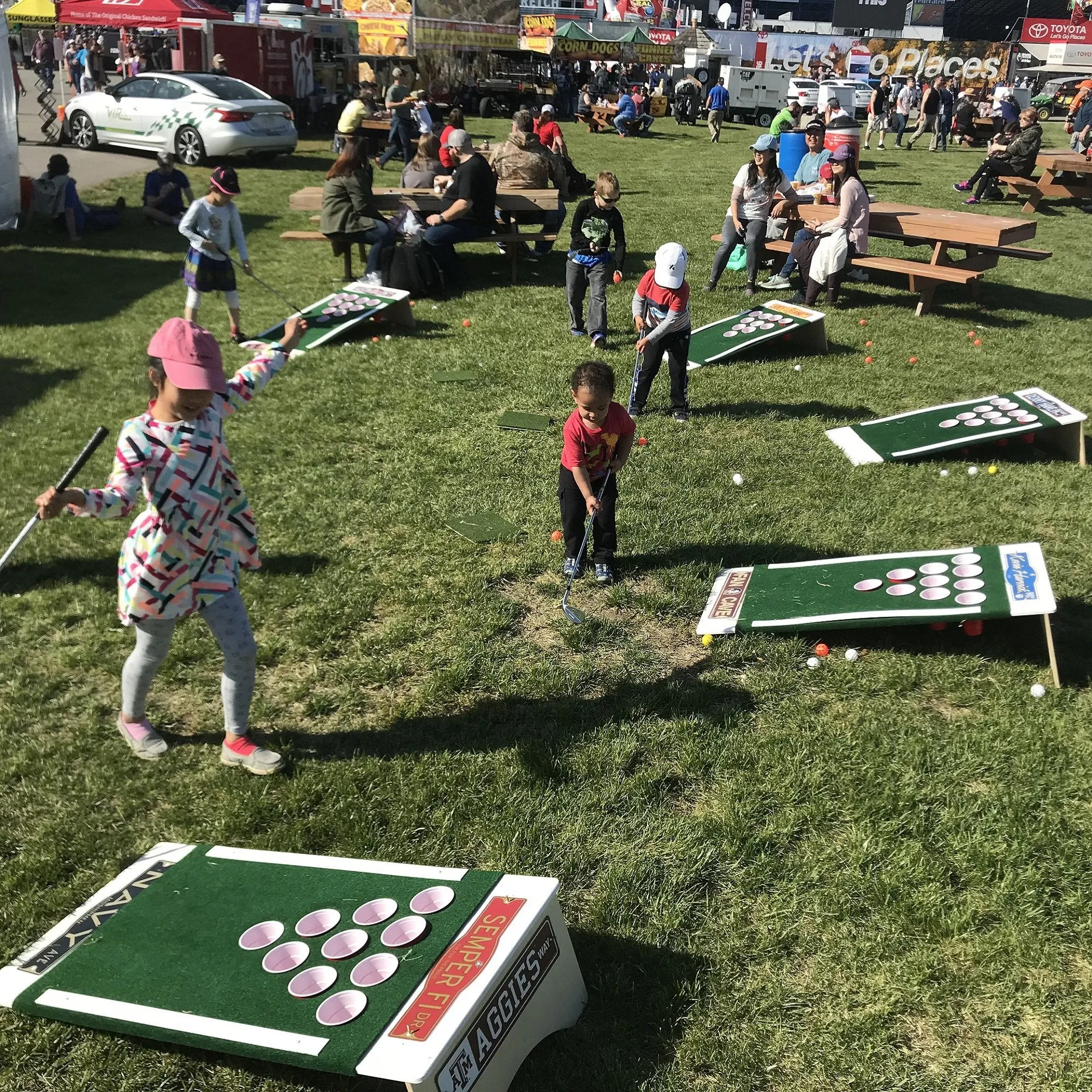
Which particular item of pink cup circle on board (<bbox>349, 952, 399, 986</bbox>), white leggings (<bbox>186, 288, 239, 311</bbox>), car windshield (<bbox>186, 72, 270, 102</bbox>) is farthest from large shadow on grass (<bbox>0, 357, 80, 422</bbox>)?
car windshield (<bbox>186, 72, 270, 102</bbox>)

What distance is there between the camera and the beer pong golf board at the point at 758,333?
31.8 feet

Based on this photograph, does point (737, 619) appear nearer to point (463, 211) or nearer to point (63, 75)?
point (463, 211)

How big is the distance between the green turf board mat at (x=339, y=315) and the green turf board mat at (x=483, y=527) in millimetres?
4115

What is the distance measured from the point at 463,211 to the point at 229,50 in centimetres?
1761

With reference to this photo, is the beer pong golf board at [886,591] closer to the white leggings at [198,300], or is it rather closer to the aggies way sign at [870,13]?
the white leggings at [198,300]

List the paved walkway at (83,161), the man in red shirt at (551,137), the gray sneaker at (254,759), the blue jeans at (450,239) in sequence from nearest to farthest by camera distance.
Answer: the gray sneaker at (254,759)
the blue jeans at (450,239)
the man in red shirt at (551,137)
the paved walkway at (83,161)

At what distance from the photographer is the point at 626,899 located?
3.81m

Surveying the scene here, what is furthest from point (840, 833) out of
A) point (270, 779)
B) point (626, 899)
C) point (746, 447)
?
point (746, 447)

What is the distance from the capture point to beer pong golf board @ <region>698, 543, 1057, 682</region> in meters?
4.95

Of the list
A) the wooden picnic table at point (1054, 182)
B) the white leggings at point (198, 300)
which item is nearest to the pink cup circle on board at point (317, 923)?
the white leggings at point (198, 300)

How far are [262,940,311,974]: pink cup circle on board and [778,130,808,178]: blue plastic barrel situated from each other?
15961 mm

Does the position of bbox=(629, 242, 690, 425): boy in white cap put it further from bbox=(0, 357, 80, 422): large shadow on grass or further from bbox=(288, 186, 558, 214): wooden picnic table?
bbox=(288, 186, 558, 214): wooden picnic table

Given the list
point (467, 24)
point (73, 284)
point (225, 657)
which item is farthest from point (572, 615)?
point (467, 24)

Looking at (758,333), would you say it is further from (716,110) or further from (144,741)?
(716,110)
